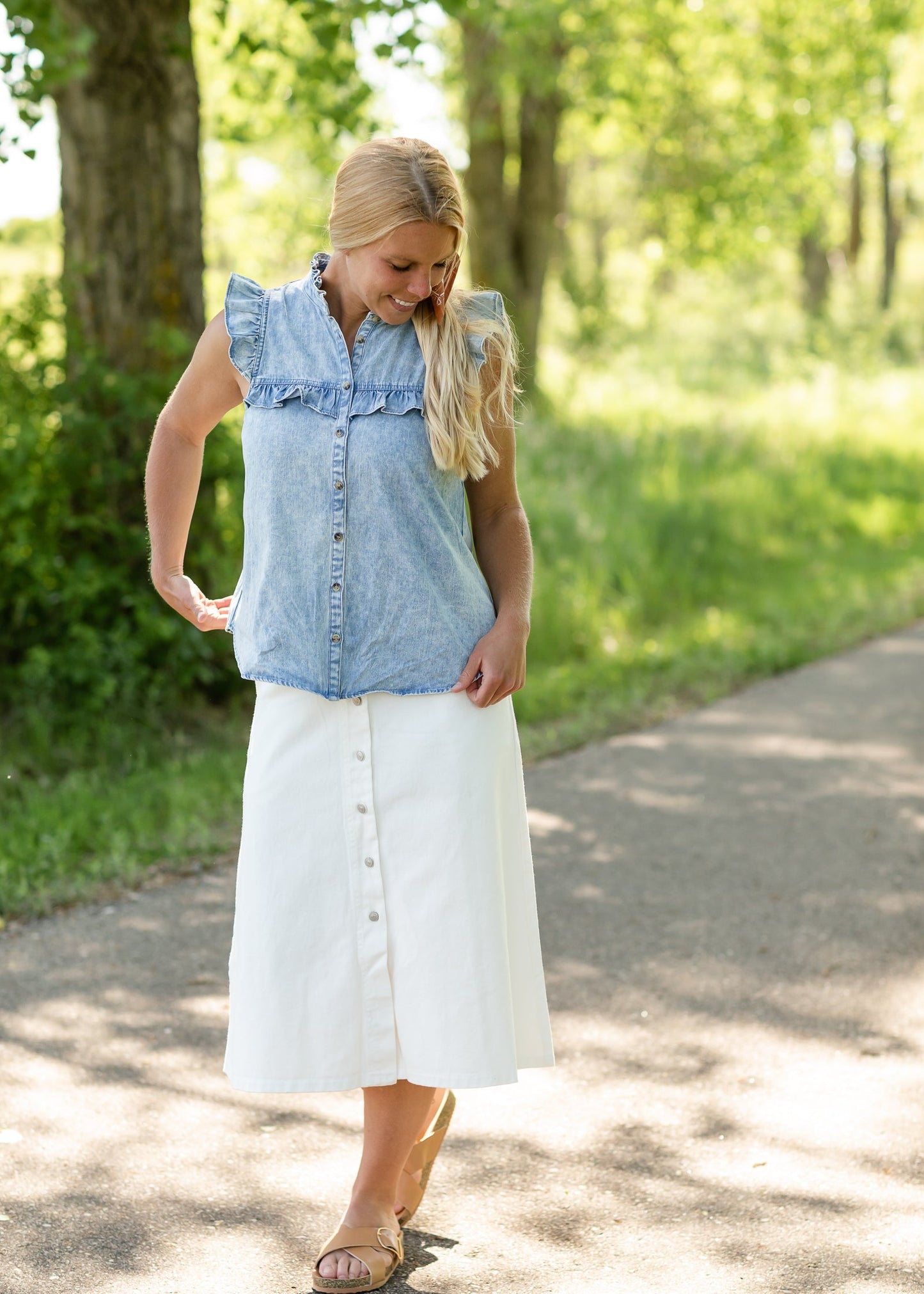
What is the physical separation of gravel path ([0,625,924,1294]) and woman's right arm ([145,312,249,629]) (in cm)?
126

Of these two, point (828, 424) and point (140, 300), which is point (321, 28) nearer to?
point (140, 300)

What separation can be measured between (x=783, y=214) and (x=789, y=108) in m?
2.75

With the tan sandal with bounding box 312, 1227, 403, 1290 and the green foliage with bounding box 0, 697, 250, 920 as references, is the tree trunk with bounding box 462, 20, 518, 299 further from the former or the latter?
the tan sandal with bounding box 312, 1227, 403, 1290

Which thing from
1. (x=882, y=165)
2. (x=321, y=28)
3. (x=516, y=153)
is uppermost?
(x=882, y=165)

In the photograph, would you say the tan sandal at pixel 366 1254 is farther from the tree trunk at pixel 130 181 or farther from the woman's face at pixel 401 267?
the tree trunk at pixel 130 181

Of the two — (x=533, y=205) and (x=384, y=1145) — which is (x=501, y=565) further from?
(x=533, y=205)

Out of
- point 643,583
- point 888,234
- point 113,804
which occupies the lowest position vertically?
point 113,804

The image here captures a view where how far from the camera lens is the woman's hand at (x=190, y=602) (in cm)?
295

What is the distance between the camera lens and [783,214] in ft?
69.3

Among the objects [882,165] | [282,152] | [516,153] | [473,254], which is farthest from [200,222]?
[882,165]

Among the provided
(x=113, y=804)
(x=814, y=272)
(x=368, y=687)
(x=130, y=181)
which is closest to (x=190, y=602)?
(x=368, y=687)

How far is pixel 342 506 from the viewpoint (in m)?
2.58

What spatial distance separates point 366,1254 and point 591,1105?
0.93m

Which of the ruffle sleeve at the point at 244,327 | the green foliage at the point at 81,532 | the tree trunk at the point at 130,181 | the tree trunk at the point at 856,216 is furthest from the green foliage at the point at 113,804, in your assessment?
the tree trunk at the point at 856,216
